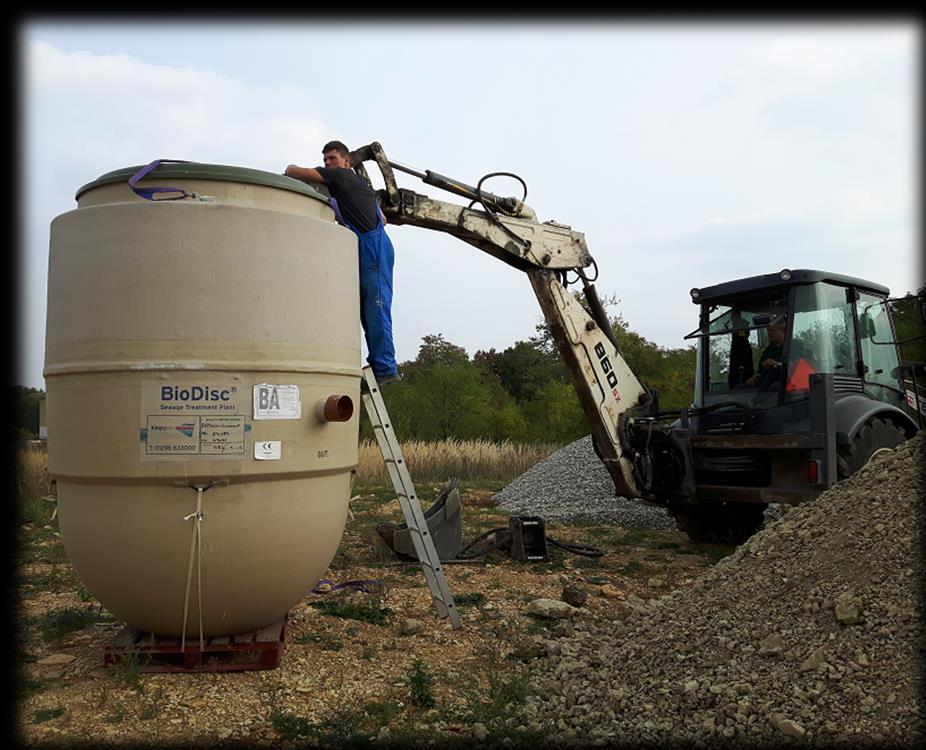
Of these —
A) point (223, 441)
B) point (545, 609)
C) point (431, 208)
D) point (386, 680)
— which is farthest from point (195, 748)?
point (431, 208)

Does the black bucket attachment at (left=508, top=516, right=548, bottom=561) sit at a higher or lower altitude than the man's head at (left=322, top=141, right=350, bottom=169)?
lower

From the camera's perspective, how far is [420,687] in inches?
153

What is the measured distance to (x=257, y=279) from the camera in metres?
3.88

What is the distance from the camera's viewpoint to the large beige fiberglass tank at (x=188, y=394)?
3730 mm

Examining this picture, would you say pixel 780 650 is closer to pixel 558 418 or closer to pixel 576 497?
pixel 576 497

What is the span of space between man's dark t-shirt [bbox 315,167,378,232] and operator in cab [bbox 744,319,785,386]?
4583 millimetres

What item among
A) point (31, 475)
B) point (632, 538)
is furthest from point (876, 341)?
point (31, 475)

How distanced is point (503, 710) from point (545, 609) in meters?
1.74

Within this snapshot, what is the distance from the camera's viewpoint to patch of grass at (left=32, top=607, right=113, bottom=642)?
4.82 m

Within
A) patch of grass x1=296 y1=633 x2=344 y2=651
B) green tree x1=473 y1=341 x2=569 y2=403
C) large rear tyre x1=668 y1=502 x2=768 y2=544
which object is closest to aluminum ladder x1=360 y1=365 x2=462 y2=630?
patch of grass x1=296 y1=633 x2=344 y2=651

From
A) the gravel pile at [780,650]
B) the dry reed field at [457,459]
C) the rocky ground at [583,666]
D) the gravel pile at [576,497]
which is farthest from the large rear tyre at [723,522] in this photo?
the dry reed field at [457,459]

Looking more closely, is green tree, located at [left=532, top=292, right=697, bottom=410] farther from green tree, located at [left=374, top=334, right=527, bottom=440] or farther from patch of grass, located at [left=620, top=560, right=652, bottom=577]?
patch of grass, located at [left=620, top=560, right=652, bottom=577]

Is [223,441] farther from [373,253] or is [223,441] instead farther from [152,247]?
[373,253]

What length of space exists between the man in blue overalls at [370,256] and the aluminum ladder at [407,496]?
0.20 m
